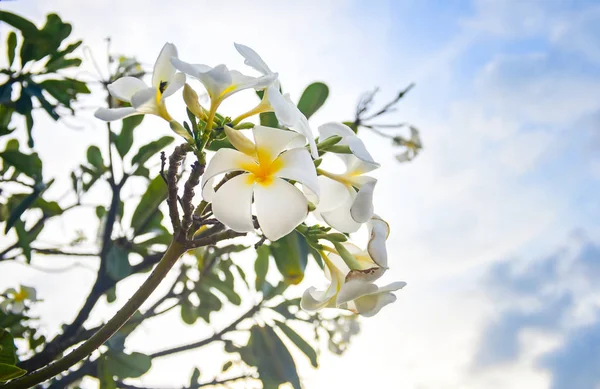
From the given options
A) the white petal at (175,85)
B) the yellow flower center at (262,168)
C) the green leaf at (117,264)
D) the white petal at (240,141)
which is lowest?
the yellow flower center at (262,168)

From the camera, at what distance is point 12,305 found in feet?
6.35

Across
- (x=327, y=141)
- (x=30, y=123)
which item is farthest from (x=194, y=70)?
(x=30, y=123)

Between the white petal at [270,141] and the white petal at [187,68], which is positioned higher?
the white petal at [187,68]

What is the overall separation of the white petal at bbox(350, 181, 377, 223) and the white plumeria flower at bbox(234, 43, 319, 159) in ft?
0.20

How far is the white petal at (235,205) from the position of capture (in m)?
0.51

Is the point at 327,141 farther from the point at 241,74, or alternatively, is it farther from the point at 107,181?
the point at 107,181

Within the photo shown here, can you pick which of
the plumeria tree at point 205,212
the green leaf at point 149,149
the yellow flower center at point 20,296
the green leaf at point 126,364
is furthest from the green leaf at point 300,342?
the yellow flower center at point 20,296

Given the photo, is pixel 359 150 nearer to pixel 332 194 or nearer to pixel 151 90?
pixel 332 194

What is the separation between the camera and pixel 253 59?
0.54 meters

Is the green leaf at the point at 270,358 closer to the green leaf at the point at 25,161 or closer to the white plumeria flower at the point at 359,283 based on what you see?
the green leaf at the point at 25,161

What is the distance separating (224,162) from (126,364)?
908 mm

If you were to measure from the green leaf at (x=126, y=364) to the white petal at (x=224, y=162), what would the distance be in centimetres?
88

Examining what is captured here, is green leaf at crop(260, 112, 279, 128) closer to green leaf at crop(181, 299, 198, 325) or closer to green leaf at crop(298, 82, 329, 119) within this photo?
green leaf at crop(298, 82, 329, 119)

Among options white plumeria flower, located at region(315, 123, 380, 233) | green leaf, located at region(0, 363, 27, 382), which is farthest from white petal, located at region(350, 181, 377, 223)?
green leaf, located at region(0, 363, 27, 382)
